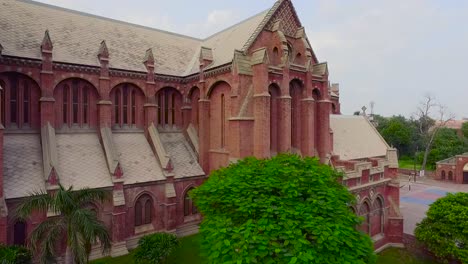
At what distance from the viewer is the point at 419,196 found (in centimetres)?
4747

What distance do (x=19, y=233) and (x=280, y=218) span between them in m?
16.9

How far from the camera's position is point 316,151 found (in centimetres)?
2891

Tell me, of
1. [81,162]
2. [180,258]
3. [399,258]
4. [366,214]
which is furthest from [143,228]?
[399,258]

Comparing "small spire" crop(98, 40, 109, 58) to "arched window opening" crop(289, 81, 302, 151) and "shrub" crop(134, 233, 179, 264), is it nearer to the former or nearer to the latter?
"shrub" crop(134, 233, 179, 264)

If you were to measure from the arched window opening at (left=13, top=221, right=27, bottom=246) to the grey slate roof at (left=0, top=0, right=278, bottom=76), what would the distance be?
1182cm

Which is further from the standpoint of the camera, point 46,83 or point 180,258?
point 46,83

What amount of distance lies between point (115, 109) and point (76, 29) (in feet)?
26.4

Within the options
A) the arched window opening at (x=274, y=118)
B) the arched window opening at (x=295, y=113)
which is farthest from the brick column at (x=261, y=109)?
the arched window opening at (x=295, y=113)

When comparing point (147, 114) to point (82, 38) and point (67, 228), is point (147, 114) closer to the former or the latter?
point (82, 38)

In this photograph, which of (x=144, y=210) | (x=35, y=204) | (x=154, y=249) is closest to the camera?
(x=35, y=204)

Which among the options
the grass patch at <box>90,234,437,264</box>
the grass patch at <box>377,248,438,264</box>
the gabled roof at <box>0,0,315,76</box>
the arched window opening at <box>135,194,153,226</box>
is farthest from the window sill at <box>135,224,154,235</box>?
the grass patch at <box>377,248,438,264</box>

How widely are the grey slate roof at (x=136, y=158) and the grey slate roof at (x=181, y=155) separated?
191 cm

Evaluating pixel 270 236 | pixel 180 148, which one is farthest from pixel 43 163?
pixel 270 236

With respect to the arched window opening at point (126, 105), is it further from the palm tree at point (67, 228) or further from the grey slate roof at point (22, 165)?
the palm tree at point (67, 228)
